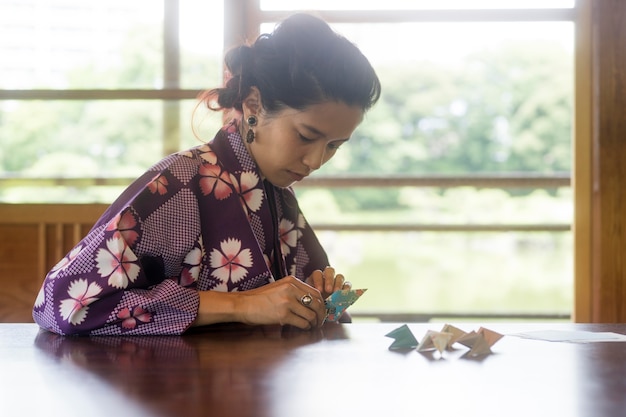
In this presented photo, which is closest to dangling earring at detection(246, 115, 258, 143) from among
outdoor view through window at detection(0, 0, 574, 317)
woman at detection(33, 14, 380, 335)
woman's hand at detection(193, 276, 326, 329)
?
woman at detection(33, 14, 380, 335)

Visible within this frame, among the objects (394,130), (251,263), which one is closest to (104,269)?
(251,263)

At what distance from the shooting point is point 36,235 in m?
2.64

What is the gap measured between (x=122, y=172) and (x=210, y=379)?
219 cm

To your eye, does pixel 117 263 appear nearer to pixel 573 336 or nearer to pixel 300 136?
pixel 300 136

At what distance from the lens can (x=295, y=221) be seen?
5.91ft

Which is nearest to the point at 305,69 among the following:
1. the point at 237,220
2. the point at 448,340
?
the point at 237,220

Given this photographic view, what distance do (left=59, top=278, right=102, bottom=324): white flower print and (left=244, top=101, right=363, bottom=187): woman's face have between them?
47 cm

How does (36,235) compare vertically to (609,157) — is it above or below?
below

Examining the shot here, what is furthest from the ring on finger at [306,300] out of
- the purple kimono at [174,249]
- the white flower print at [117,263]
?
the white flower print at [117,263]

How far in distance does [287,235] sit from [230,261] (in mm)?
316

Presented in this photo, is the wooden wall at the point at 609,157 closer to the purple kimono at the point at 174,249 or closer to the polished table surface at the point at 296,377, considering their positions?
the purple kimono at the point at 174,249

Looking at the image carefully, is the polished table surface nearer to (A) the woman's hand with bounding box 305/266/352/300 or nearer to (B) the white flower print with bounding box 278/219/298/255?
(A) the woman's hand with bounding box 305/266/352/300

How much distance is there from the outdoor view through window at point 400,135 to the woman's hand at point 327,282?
54.6 inches

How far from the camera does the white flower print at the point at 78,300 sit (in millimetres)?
1272
